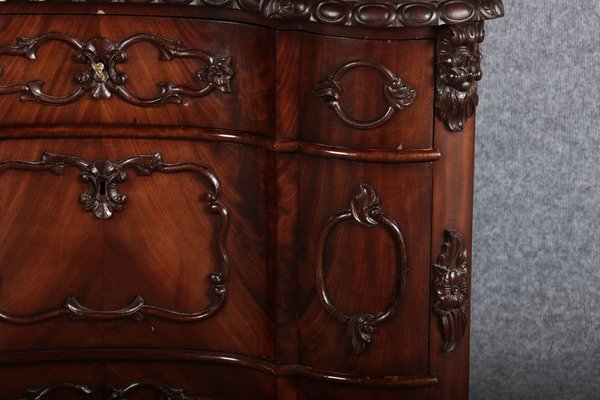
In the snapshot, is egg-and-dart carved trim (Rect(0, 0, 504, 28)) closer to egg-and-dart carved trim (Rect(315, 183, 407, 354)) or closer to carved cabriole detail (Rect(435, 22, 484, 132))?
carved cabriole detail (Rect(435, 22, 484, 132))

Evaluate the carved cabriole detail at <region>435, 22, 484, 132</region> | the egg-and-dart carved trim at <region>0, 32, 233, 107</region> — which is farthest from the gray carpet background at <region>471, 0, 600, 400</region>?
the egg-and-dart carved trim at <region>0, 32, 233, 107</region>

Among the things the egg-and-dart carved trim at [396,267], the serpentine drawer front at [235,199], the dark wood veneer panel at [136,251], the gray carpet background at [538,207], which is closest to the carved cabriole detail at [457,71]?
the serpentine drawer front at [235,199]

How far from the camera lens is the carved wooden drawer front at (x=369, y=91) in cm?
143

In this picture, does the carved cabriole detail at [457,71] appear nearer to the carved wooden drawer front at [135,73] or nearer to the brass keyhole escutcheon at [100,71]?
the carved wooden drawer front at [135,73]

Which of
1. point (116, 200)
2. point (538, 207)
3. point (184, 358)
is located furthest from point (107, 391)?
point (538, 207)

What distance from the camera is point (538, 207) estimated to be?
200cm

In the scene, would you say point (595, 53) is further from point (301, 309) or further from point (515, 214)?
point (301, 309)

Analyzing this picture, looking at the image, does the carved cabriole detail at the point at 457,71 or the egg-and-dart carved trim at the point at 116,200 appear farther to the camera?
the egg-and-dart carved trim at the point at 116,200

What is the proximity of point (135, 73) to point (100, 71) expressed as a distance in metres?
0.04

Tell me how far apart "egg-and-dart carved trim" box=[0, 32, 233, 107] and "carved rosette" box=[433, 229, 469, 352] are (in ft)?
1.13

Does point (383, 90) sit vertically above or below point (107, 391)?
above

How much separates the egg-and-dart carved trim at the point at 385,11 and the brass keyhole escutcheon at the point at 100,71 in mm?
230

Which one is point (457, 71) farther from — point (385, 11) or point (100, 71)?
point (100, 71)

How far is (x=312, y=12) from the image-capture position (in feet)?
4.58
